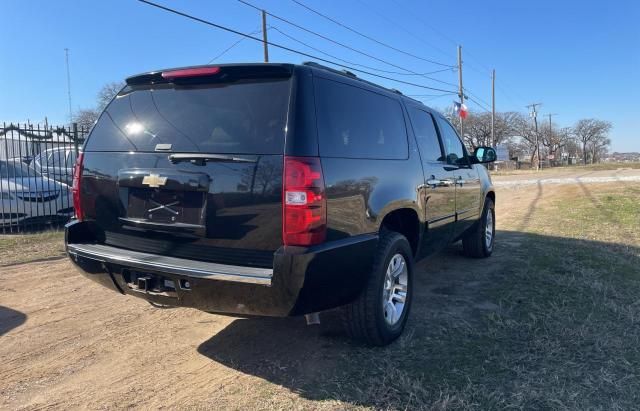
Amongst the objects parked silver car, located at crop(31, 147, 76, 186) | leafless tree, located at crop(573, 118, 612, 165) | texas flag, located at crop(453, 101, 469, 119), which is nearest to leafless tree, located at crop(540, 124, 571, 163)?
leafless tree, located at crop(573, 118, 612, 165)

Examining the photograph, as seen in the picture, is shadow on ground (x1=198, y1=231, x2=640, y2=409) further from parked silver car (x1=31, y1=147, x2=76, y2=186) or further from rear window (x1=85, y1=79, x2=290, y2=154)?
parked silver car (x1=31, y1=147, x2=76, y2=186)

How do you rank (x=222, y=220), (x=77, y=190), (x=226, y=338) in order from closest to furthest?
(x=222, y=220)
(x=77, y=190)
(x=226, y=338)

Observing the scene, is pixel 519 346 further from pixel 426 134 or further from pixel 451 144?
pixel 451 144

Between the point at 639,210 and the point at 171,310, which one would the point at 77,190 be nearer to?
the point at 171,310

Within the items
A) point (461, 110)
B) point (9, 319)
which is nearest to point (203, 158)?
point (9, 319)

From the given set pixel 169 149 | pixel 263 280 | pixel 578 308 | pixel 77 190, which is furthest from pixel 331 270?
pixel 578 308

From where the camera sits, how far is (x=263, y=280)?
8.97ft

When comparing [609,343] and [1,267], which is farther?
[1,267]

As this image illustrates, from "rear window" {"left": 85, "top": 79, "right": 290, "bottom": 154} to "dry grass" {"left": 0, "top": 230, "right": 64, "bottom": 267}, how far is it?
4209 mm

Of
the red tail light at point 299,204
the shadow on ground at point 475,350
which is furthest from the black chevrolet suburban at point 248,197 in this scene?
the shadow on ground at point 475,350

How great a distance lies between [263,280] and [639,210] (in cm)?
1157

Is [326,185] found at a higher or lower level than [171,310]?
higher

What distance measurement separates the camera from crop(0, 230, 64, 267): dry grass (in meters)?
6.77

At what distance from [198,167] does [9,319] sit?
106 inches
